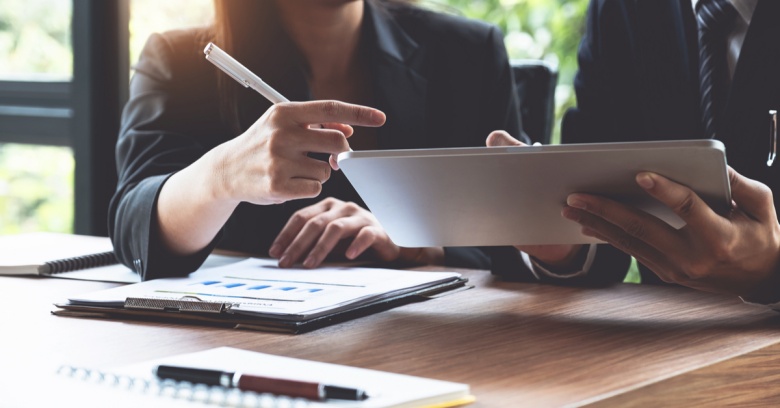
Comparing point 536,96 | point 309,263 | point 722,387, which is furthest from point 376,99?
point 722,387

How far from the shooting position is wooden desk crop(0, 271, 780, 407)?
2.56ft

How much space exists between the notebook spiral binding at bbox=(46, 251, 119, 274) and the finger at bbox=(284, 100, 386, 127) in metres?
0.51

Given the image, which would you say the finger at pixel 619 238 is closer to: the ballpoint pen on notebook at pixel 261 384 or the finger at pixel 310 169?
the finger at pixel 310 169

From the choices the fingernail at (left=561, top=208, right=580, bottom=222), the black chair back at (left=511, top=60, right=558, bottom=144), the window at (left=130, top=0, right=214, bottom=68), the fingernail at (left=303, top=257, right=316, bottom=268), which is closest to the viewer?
the fingernail at (left=561, top=208, right=580, bottom=222)

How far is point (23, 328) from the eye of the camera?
99cm

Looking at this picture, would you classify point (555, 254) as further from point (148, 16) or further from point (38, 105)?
point (38, 105)

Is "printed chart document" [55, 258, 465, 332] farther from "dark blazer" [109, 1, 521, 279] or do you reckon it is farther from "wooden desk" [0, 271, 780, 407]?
"dark blazer" [109, 1, 521, 279]

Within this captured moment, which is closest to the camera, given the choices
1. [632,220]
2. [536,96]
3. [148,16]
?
[632,220]

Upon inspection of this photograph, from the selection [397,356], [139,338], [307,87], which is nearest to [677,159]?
[397,356]

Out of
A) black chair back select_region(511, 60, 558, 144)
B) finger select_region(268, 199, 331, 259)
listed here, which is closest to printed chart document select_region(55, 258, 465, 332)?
finger select_region(268, 199, 331, 259)

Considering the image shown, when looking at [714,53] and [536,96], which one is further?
[536,96]

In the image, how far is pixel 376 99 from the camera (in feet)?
5.76

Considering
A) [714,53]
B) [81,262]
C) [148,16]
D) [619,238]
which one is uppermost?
[148,16]

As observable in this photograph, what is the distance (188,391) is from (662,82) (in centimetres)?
113
